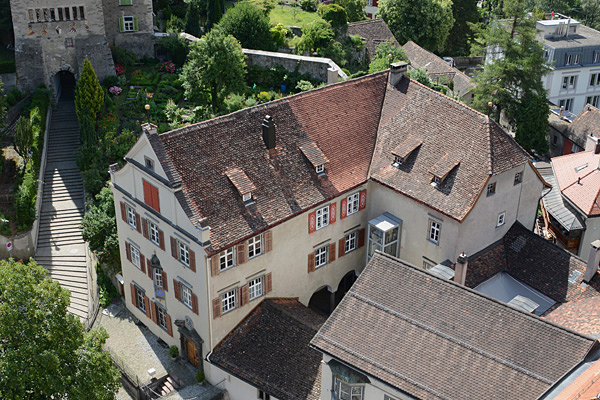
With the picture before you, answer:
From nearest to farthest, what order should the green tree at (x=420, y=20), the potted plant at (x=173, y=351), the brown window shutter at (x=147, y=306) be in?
the potted plant at (x=173, y=351)
the brown window shutter at (x=147, y=306)
the green tree at (x=420, y=20)

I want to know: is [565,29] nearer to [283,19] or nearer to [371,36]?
[371,36]

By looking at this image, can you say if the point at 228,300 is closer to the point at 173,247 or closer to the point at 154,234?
the point at 173,247

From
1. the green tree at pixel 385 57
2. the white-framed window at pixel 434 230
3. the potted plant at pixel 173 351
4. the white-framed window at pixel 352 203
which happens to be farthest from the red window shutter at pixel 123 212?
the green tree at pixel 385 57

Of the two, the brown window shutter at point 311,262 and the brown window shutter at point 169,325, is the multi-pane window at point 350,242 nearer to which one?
the brown window shutter at point 311,262

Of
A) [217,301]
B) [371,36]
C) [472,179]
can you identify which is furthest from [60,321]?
[371,36]

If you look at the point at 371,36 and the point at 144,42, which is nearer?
the point at 144,42

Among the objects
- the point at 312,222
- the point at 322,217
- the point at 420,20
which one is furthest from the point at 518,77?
the point at 312,222
